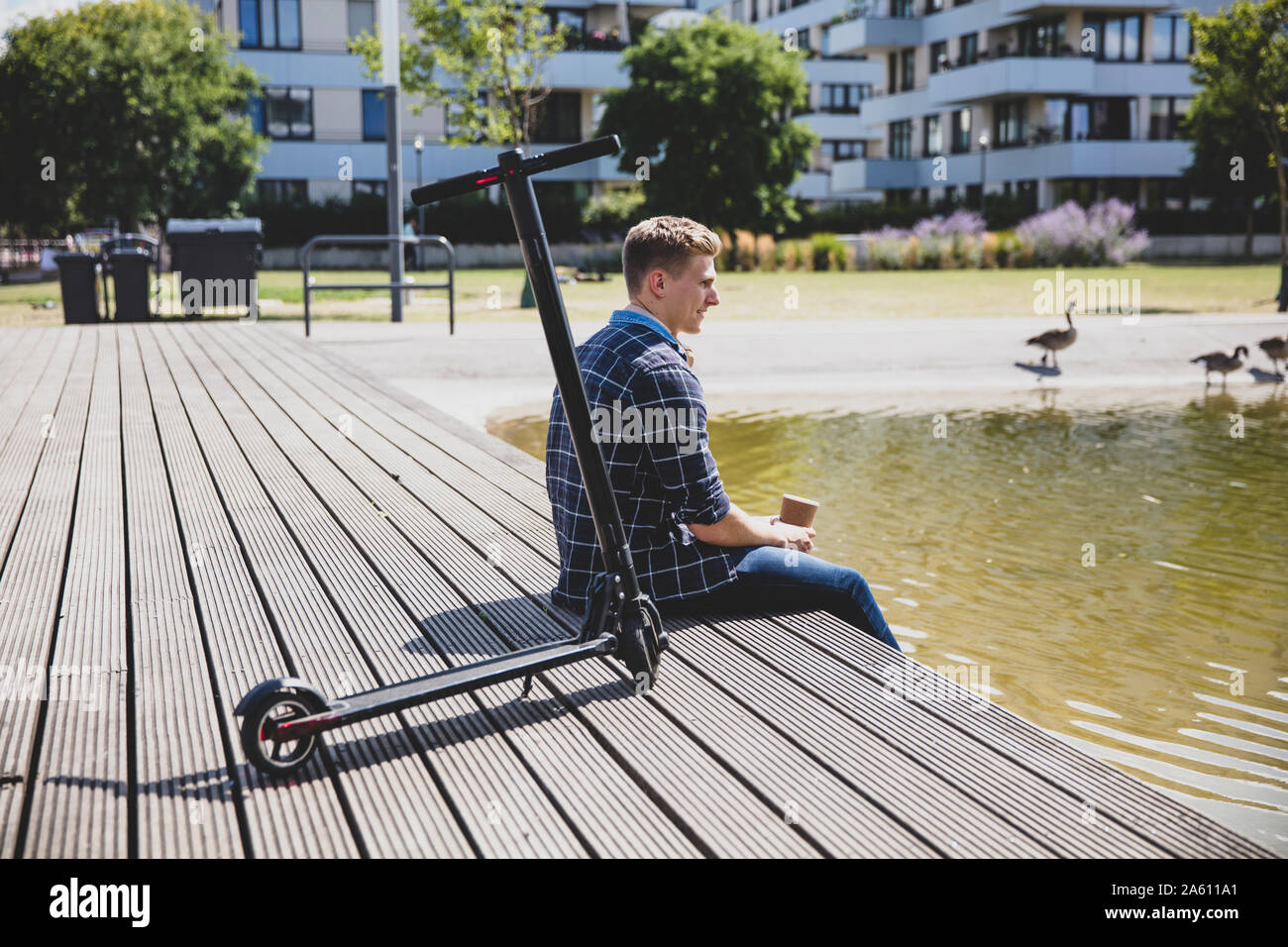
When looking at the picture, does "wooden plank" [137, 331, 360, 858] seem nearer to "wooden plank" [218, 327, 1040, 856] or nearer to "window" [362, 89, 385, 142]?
"wooden plank" [218, 327, 1040, 856]

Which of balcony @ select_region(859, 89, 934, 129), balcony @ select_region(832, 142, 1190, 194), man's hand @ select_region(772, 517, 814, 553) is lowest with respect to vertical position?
man's hand @ select_region(772, 517, 814, 553)

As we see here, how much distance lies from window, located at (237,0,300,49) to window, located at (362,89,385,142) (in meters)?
3.33

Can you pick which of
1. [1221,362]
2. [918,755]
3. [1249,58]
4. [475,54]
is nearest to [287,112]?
[475,54]

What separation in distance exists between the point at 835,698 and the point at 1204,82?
26678 mm

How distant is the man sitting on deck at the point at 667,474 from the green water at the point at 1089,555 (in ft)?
5.06

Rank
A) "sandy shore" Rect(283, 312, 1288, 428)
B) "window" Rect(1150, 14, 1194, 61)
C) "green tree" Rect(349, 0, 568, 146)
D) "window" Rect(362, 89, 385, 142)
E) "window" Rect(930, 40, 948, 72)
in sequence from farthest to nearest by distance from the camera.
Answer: "window" Rect(930, 40, 948, 72) → "window" Rect(1150, 14, 1194, 61) → "window" Rect(362, 89, 385, 142) → "green tree" Rect(349, 0, 568, 146) → "sandy shore" Rect(283, 312, 1288, 428)

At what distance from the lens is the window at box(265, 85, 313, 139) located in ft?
160

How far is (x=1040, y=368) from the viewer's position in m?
15.1

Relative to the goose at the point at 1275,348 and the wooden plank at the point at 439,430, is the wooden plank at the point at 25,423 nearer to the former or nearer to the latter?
the wooden plank at the point at 439,430

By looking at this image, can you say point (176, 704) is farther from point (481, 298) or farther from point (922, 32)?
point (922, 32)

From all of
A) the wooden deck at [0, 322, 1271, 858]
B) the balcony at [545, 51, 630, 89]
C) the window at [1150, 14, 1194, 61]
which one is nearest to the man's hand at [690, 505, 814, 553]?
the wooden deck at [0, 322, 1271, 858]

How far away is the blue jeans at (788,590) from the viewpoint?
3896 millimetres
